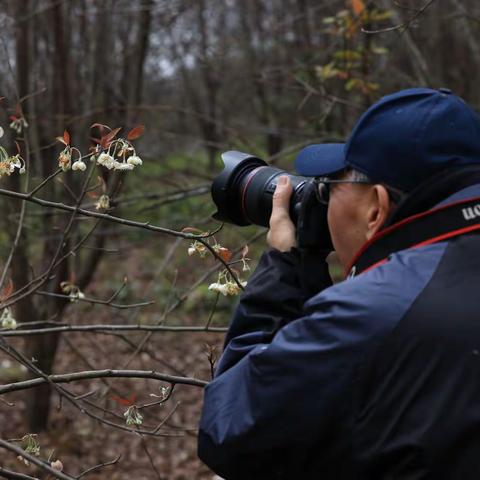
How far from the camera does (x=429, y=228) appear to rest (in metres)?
1.47

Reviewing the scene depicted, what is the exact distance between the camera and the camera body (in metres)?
1.76

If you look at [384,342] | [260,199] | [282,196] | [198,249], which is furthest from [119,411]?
[384,342]

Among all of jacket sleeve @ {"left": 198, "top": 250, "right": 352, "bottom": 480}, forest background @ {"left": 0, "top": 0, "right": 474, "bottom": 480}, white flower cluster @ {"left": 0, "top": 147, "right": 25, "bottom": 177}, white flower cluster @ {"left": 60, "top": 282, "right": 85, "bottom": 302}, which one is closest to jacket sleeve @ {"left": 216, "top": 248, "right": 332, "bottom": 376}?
jacket sleeve @ {"left": 198, "top": 250, "right": 352, "bottom": 480}

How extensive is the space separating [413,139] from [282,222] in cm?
44

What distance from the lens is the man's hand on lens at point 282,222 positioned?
1812 millimetres

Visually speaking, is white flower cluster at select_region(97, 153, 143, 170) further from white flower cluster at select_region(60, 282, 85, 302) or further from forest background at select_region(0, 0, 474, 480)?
white flower cluster at select_region(60, 282, 85, 302)

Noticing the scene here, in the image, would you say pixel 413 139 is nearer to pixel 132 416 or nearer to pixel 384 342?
pixel 384 342

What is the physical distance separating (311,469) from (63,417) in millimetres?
5167

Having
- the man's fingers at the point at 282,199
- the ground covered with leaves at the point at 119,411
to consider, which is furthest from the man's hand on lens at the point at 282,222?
the ground covered with leaves at the point at 119,411

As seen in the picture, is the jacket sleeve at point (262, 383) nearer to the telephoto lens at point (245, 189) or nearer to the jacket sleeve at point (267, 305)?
the jacket sleeve at point (267, 305)

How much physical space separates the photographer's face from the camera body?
0.33 ft

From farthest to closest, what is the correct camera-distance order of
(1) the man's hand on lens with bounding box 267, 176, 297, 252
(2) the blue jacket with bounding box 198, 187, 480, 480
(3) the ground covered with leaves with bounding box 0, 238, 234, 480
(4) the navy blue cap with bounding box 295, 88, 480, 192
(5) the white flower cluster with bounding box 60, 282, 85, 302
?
(3) the ground covered with leaves with bounding box 0, 238, 234, 480, (5) the white flower cluster with bounding box 60, 282, 85, 302, (1) the man's hand on lens with bounding box 267, 176, 297, 252, (4) the navy blue cap with bounding box 295, 88, 480, 192, (2) the blue jacket with bounding box 198, 187, 480, 480

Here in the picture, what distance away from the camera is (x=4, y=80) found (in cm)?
596

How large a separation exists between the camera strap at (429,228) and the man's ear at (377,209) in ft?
0.09
